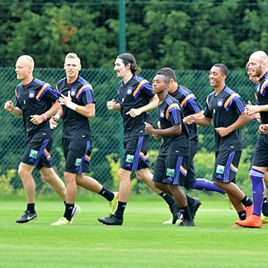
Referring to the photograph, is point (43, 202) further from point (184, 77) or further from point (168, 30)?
point (168, 30)

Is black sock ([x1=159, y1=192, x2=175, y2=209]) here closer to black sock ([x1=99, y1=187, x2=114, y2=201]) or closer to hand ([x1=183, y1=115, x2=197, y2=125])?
black sock ([x1=99, y1=187, x2=114, y2=201])

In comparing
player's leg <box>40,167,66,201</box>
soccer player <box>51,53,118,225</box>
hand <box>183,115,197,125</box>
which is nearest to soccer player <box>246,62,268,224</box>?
hand <box>183,115,197,125</box>

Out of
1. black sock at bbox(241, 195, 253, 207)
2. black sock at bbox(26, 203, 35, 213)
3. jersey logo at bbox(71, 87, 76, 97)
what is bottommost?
black sock at bbox(26, 203, 35, 213)

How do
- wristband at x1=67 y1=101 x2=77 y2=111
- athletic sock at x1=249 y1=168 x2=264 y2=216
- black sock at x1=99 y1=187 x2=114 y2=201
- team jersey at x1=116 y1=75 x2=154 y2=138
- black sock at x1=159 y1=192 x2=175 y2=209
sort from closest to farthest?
athletic sock at x1=249 y1=168 x2=264 y2=216 → wristband at x1=67 y1=101 x2=77 y2=111 → team jersey at x1=116 y1=75 x2=154 y2=138 → black sock at x1=159 y1=192 x2=175 y2=209 → black sock at x1=99 y1=187 x2=114 y2=201

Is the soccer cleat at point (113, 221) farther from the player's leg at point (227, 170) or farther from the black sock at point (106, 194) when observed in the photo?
the player's leg at point (227, 170)

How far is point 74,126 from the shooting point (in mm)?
16000

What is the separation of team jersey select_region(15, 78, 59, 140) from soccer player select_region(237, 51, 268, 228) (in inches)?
115

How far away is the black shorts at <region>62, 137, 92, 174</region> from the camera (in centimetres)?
1584

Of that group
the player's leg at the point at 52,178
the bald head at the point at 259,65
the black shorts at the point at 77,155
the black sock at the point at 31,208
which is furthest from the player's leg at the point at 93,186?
the bald head at the point at 259,65

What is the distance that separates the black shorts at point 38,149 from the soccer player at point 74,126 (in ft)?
1.11

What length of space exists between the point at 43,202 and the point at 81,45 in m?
5.03

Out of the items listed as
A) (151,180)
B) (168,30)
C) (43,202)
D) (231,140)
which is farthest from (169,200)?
(168,30)

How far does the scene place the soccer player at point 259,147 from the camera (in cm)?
1502

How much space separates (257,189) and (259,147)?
20.7 inches
